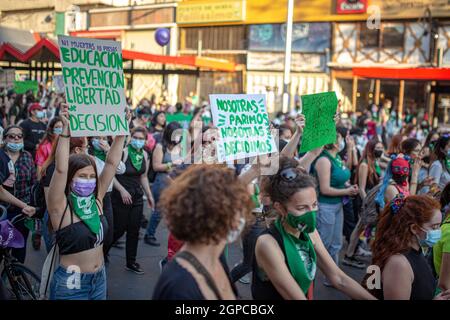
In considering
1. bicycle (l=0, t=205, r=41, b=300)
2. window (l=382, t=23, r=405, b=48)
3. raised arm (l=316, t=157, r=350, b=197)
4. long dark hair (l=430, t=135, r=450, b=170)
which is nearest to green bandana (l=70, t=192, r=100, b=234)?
bicycle (l=0, t=205, r=41, b=300)

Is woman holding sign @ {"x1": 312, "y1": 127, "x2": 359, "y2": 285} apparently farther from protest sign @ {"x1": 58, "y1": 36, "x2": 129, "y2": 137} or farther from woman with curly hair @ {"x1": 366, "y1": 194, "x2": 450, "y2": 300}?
protest sign @ {"x1": 58, "y1": 36, "x2": 129, "y2": 137}

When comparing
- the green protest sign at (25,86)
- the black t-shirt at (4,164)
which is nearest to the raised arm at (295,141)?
the black t-shirt at (4,164)

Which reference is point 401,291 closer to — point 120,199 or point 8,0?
point 120,199

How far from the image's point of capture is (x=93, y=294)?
137 inches

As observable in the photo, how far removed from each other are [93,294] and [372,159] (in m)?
4.81

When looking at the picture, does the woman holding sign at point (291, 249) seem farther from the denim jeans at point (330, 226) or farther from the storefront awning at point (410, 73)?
the storefront awning at point (410, 73)

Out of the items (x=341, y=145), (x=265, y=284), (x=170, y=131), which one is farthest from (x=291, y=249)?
(x=341, y=145)

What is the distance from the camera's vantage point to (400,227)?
3.20 metres

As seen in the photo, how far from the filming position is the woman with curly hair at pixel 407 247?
9.76ft

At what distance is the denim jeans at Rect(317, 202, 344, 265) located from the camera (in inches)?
227

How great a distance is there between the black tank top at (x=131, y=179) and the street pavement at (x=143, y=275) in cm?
92

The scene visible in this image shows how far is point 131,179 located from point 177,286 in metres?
4.48

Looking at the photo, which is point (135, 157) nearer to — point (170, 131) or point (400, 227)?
point (170, 131)
